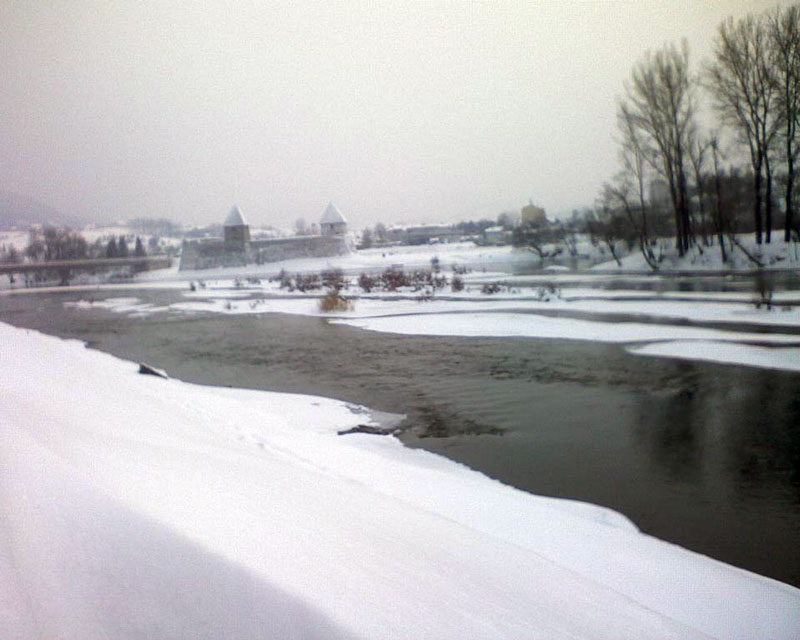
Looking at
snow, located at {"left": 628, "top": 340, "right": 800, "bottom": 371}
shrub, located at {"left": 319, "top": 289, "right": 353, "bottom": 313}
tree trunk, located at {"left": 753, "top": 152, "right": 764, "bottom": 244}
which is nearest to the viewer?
snow, located at {"left": 628, "top": 340, "right": 800, "bottom": 371}

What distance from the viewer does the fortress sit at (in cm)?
5122

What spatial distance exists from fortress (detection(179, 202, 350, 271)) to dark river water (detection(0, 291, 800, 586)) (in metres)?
38.7

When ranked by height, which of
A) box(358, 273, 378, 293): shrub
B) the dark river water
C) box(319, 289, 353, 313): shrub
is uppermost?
box(358, 273, 378, 293): shrub

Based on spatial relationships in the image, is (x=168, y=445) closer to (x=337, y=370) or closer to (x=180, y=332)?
(x=337, y=370)

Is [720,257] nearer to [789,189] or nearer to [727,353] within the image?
[789,189]

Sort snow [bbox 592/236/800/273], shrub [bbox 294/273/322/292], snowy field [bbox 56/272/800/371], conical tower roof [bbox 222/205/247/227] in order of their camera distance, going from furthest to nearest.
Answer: conical tower roof [bbox 222/205/247/227] → shrub [bbox 294/273/322/292] → snow [bbox 592/236/800/273] → snowy field [bbox 56/272/800/371]

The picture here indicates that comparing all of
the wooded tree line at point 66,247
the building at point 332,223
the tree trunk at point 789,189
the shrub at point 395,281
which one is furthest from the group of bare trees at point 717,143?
the building at point 332,223

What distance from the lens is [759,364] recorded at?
8.37 metres

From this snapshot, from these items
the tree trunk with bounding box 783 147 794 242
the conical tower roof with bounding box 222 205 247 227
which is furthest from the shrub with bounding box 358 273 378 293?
the conical tower roof with bounding box 222 205 247 227

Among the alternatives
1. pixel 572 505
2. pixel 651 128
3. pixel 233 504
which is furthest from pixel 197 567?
pixel 651 128

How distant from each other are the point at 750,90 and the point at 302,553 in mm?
20098

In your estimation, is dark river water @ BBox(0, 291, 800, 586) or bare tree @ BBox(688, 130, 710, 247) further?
bare tree @ BBox(688, 130, 710, 247)

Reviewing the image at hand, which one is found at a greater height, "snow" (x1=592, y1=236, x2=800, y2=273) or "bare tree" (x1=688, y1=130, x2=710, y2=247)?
"bare tree" (x1=688, y1=130, x2=710, y2=247)

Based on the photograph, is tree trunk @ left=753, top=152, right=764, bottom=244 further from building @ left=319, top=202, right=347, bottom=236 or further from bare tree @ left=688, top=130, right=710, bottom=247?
building @ left=319, top=202, right=347, bottom=236
